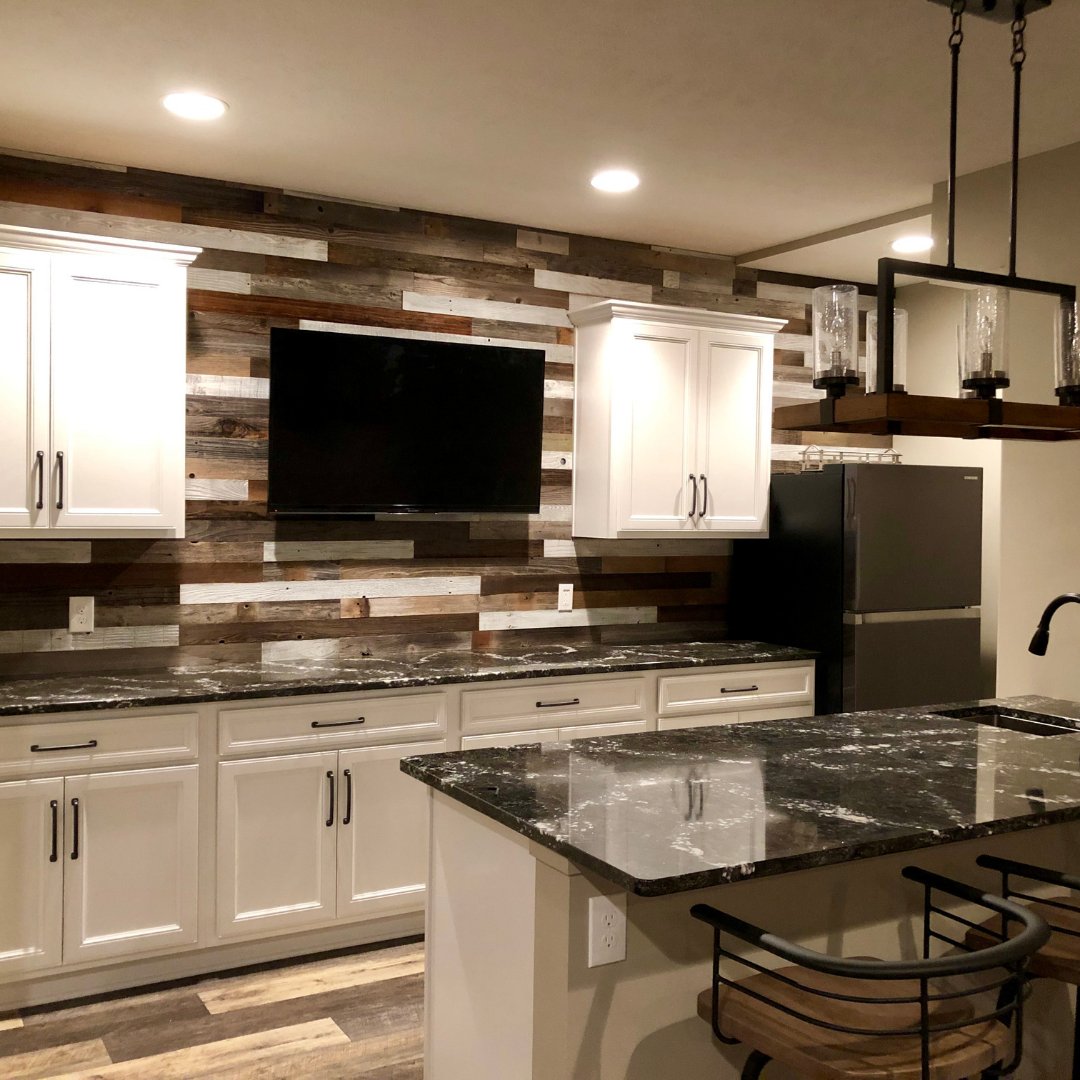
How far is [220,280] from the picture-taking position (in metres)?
3.96

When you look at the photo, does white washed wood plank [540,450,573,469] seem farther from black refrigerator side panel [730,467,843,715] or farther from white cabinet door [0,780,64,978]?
white cabinet door [0,780,64,978]

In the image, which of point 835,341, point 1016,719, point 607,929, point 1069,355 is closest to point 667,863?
point 607,929

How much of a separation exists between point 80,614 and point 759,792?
8.33ft

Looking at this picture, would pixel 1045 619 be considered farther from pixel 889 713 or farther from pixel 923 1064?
pixel 923 1064

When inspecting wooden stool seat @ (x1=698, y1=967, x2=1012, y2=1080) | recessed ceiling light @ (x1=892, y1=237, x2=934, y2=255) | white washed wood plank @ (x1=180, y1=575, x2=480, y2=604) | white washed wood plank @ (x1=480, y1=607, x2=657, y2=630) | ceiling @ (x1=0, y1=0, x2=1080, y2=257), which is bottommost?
wooden stool seat @ (x1=698, y1=967, x2=1012, y2=1080)

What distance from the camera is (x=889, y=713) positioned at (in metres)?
3.08

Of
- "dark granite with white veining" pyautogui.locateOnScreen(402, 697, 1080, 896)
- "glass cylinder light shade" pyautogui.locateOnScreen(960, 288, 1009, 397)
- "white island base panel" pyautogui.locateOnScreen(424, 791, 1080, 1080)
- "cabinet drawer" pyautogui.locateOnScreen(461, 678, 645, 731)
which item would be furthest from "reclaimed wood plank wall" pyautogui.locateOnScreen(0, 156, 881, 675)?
"glass cylinder light shade" pyautogui.locateOnScreen(960, 288, 1009, 397)

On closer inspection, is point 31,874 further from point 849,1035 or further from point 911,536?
point 911,536

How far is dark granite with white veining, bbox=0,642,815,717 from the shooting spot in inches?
130

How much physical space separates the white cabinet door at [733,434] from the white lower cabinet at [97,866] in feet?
7.85

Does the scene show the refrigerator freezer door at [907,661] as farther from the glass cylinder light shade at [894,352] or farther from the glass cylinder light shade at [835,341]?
the glass cylinder light shade at [835,341]

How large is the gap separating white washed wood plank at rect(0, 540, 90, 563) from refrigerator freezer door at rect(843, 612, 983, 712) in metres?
2.88

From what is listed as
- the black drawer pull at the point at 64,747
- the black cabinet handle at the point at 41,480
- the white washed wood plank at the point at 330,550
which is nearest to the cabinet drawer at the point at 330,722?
the black drawer pull at the point at 64,747

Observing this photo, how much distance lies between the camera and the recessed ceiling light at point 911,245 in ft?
15.0
